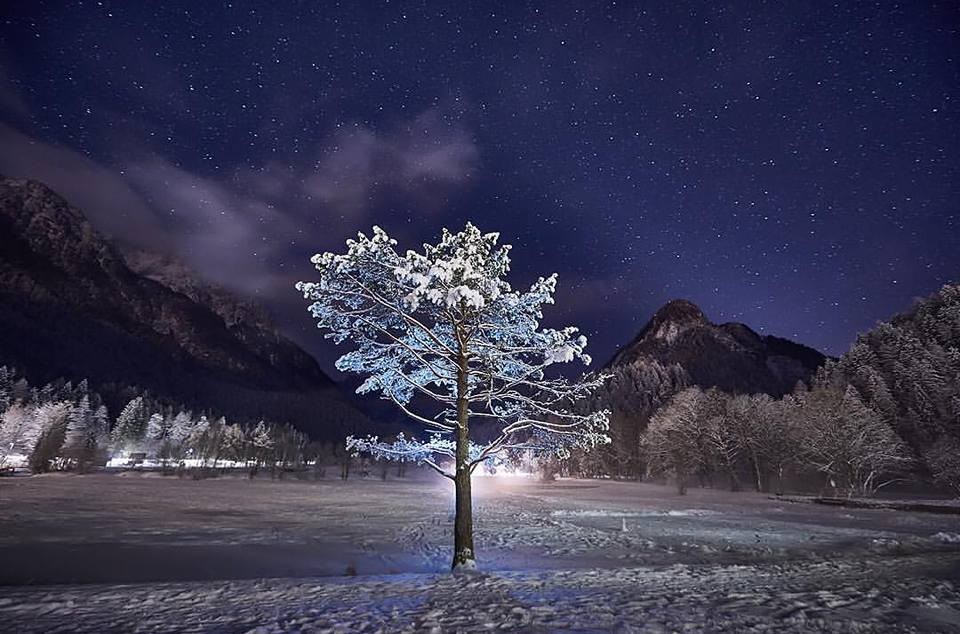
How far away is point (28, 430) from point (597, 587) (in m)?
Answer: 128

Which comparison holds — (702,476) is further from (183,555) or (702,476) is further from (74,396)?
(74,396)

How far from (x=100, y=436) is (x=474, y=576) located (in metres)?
143

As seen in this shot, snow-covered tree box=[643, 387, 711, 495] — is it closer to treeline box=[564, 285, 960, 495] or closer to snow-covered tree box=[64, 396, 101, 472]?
treeline box=[564, 285, 960, 495]

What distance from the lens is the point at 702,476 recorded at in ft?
289

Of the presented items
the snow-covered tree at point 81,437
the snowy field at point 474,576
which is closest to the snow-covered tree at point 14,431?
the snow-covered tree at point 81,437

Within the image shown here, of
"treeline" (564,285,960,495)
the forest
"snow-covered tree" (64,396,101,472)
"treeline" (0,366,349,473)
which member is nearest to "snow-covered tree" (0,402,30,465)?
"treeline" (0,366,349,473)

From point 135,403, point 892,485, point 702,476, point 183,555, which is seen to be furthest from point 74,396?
point 892,485

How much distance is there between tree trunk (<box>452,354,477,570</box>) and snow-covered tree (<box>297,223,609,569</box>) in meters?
0.03

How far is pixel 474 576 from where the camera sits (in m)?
13.4

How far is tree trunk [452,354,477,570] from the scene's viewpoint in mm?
14305

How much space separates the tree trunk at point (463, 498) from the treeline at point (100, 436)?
108m

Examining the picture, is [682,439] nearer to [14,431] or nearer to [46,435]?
[46,435]

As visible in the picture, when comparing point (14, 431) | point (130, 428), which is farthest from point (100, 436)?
point (14, 431)

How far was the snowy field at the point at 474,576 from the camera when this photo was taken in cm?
932
